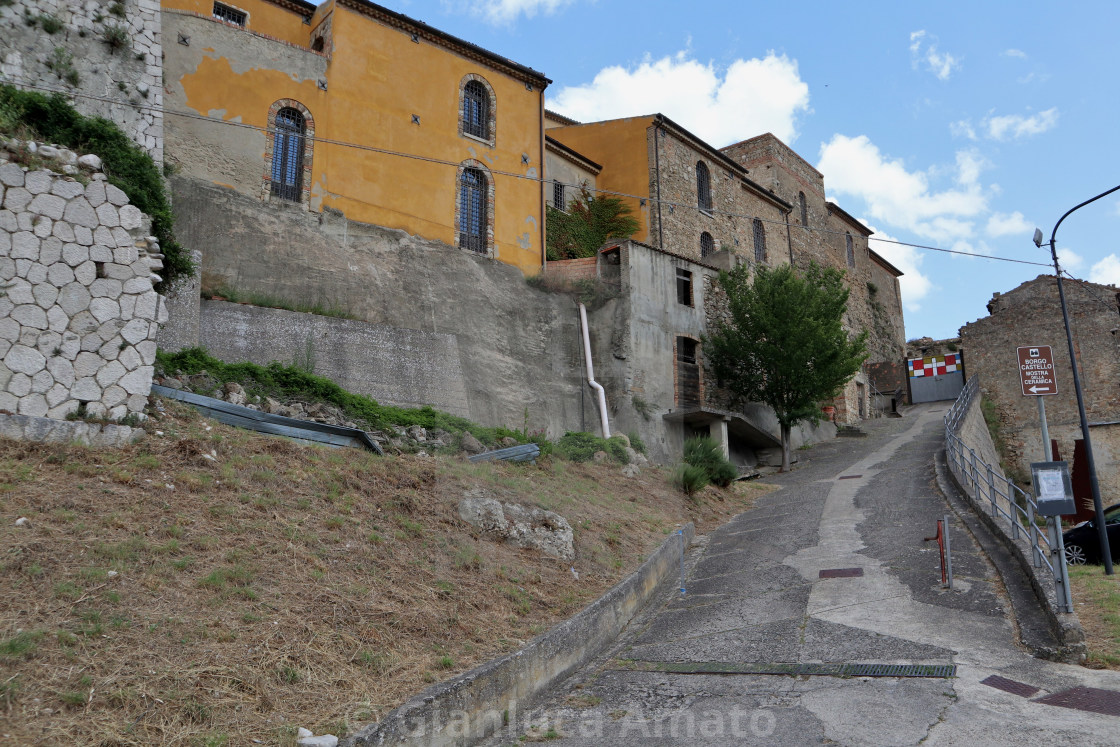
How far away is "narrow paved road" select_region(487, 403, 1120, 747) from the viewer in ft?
18.2

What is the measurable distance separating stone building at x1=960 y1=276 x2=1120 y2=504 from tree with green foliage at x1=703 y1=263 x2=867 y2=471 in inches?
278

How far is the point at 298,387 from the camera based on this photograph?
1198cm

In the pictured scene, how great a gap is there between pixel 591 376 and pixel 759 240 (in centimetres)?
1643

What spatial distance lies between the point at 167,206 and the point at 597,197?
58.2 feet

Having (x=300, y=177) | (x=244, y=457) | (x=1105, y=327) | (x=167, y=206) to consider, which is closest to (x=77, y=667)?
(x=244, y=457)

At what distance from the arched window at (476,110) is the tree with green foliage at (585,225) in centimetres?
316

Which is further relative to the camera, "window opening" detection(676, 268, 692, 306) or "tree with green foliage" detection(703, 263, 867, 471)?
"window opening" detection(676, 268, 692, 306)

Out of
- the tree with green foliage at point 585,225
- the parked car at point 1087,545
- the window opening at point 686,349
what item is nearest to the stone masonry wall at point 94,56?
the tree with green foliage at point 585,225

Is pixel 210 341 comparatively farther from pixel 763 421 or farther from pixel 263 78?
pixel 763 421

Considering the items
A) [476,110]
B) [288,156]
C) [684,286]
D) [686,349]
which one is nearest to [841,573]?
[686,349]

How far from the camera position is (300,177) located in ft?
57.7

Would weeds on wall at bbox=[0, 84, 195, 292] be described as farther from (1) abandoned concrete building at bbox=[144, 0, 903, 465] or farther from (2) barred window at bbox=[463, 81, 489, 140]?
(2) barred window at bbox=[463, 81, 489, 140]

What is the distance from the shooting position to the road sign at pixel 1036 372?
12.3m

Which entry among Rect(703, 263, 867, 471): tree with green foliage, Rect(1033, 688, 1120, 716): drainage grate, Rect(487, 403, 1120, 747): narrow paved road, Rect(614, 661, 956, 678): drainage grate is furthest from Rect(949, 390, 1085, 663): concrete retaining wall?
Rect(703, 263, 867, 471): tree with green foliage
